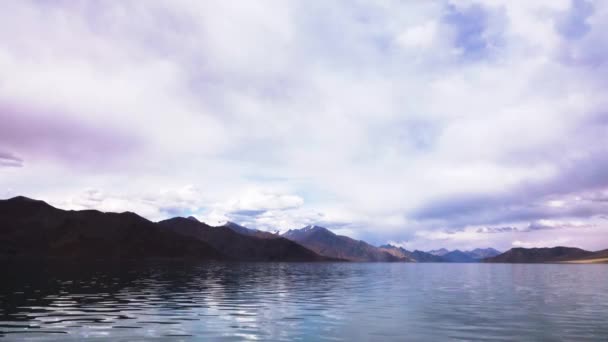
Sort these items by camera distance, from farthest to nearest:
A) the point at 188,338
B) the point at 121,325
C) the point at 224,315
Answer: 1. the point at 224,315
2. the point at 121,325
3. the point at 188,338

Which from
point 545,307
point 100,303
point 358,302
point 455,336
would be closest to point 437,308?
point 358,302

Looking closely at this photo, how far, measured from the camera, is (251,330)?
95.8 feet

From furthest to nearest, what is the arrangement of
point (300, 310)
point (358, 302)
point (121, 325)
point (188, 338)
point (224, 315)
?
1. point (358, 302)
2. point (300, 310)
3. point (224, 315)
4. point (121, 325)
5. point (188, 338)

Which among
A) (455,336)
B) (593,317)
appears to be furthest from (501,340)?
(593,317)

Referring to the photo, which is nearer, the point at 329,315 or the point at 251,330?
the point at 251,330

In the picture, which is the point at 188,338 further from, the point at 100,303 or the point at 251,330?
the point at 100,303

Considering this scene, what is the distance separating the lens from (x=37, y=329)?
1097 inches

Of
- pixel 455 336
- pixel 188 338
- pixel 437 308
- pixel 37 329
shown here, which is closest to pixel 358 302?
pixel 437 308

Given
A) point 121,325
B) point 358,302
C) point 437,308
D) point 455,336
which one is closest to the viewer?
point 455,336

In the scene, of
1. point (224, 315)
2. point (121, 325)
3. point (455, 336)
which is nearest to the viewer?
point (455, 336)

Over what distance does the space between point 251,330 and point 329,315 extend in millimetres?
9680

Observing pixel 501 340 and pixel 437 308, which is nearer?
pixel 501 340

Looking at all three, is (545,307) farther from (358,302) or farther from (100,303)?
(100,303)

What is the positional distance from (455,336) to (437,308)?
15.5m
